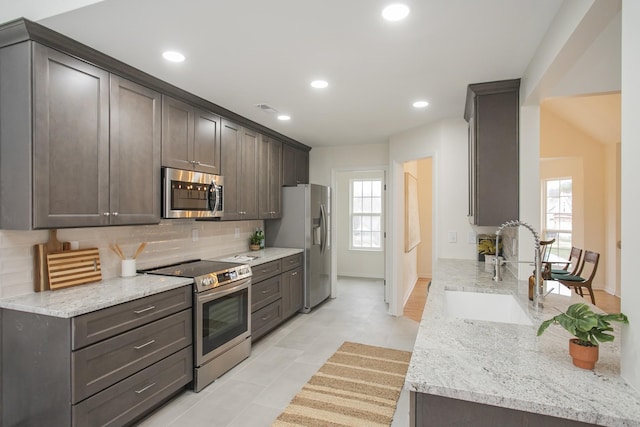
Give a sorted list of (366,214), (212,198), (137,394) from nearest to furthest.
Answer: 1. (137,394)
2. (212,198)
3. (366,214)

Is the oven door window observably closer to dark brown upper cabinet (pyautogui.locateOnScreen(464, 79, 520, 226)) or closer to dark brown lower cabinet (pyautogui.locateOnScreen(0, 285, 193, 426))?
dark brown lower cabinet (pyautogui.locateOnScreen(0, 285, 193, 426))

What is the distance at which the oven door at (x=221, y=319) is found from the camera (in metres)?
2.77

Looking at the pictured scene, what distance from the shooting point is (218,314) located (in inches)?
118

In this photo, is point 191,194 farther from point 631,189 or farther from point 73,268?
point 631,189

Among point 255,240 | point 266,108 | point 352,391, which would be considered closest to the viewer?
point 352,391

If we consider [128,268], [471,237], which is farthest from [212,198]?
[471,237]

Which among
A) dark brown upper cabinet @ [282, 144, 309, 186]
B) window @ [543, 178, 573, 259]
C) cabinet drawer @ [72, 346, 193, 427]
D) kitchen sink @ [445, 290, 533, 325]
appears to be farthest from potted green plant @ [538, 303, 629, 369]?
window @ [543, 178, 573, 259]

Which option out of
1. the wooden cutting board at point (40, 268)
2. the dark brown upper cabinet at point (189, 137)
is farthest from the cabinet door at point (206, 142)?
the wooden cutting board at point (40, 268)

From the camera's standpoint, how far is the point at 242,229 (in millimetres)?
4520

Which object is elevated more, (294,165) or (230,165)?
(294,165)

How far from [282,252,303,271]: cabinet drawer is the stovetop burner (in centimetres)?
92

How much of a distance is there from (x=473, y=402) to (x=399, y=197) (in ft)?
12.5

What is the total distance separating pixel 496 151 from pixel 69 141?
2978 mm

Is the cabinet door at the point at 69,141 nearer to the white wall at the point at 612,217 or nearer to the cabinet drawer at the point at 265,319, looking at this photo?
the cabinet drawer at the point at 265,319
